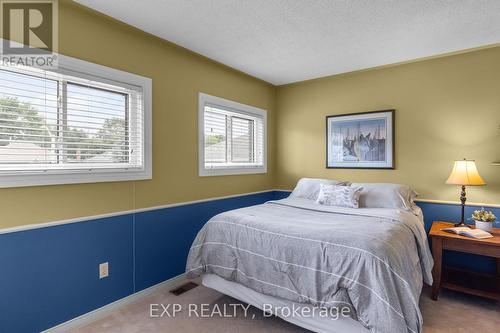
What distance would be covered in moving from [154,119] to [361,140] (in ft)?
8.44

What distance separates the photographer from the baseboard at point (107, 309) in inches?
83.4

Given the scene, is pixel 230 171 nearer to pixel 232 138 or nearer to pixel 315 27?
pixel 232 138

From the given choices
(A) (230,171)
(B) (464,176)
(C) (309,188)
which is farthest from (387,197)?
Result: (A) (230,171)

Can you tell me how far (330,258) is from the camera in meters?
1.84

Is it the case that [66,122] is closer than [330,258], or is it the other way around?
[330,258]

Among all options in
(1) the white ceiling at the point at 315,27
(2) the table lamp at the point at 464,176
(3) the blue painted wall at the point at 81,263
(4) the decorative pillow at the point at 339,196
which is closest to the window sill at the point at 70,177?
(3) the blue painted wall at the point at 81,263

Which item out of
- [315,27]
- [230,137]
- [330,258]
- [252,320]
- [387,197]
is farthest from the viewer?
[230,137]

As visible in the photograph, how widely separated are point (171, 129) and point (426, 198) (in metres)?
2.98

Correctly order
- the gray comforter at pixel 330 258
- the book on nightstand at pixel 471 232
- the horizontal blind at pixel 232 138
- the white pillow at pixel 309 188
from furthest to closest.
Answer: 1. the white pillow at pixel 309 188
2. the horizontal blind at pixel 232 138
3. the book on nightstand at pixel 471 232
4. the gray comforter at pixel 330 258

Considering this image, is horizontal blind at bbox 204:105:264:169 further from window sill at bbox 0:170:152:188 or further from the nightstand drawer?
the nightstand drawer

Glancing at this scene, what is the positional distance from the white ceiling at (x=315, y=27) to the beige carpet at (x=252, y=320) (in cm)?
245

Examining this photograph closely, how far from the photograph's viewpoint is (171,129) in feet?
9.55

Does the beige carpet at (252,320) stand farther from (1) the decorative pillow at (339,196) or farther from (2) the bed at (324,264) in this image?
(1) the decorative pillow at (339,196)

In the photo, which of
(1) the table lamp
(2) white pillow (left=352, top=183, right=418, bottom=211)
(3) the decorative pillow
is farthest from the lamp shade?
(3) the decorative pillow
